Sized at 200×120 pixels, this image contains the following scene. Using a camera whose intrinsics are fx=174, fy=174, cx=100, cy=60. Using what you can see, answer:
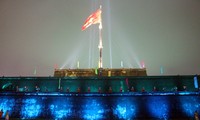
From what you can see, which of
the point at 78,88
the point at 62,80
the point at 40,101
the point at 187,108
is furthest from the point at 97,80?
the point at 187,108

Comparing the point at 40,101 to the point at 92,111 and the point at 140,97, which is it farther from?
the point at 140,97

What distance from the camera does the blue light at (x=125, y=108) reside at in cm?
1508

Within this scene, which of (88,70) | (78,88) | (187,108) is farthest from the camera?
(88,70)

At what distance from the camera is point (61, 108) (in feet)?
50.6

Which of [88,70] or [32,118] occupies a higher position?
[88,70]

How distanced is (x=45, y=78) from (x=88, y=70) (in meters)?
6.32

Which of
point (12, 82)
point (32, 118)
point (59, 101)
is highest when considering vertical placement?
point (12, 82)

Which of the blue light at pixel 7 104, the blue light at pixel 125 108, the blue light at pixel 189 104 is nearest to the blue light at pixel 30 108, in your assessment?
the blue light at pixel 7 104

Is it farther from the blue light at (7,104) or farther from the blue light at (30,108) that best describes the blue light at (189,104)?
the blue light at (7,104)

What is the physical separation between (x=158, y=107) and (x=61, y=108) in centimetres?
850

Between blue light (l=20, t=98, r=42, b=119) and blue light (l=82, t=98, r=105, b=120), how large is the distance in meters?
4.07

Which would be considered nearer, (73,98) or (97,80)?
(73,98)

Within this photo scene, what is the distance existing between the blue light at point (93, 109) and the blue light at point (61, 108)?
1.33 metres

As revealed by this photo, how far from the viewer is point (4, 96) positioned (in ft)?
52.2
